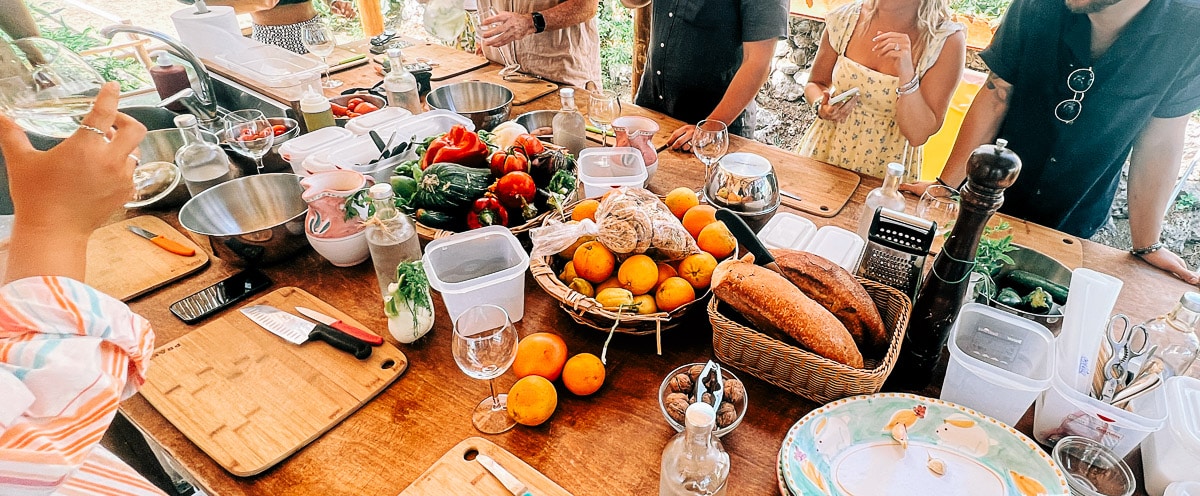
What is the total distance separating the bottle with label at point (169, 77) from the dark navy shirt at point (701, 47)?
5.88 ft

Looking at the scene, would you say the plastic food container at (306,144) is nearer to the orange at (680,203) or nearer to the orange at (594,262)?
the orange at (594,262)

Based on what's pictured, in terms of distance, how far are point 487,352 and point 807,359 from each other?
0.54 m

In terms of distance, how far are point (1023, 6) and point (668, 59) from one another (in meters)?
1.23

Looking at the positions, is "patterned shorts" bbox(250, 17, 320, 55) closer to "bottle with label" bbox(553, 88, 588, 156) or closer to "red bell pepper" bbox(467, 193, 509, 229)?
"bottle with label" bbox(553, 88, 588, 156)

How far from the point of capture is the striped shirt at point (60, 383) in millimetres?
658

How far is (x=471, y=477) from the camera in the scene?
0.93 meters

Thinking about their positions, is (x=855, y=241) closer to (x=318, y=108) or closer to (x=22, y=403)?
(x=22, y=403)

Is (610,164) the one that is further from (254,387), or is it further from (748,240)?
(254,387)

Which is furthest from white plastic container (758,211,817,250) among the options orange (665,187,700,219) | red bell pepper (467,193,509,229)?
red bell pepper (467,193,509,229)

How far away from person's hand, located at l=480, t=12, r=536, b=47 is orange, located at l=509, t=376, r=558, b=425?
5.94 ft

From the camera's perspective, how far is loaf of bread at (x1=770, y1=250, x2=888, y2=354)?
1.04 m

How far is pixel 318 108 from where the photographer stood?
177 centimetres

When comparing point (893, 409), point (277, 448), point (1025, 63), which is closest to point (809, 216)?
point (893, 409)

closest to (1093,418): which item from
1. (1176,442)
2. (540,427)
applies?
(1176,442)
